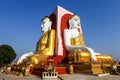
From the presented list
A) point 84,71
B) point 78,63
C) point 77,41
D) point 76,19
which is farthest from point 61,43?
point 84,71

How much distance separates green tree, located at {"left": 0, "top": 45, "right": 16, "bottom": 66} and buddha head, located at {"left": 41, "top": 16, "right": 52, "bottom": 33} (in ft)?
30.7

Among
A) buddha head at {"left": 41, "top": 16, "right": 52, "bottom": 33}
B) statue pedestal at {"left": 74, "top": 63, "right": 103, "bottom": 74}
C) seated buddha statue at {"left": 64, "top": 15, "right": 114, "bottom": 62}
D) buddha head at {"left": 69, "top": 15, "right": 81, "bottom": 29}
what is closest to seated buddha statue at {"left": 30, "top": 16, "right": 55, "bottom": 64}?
buddha head at {"left": 41, "top": 16, "right": 52, "bottom": 33}

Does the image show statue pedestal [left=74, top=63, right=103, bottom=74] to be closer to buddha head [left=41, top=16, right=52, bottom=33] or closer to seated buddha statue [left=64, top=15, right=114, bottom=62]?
seated buddha statue [left=64, top=15, right=114, bottom=62]

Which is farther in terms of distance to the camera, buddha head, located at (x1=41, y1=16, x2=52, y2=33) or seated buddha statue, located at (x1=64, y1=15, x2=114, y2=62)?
buddha head, located at (x1=41, y1=16, x2=52, y2=33)

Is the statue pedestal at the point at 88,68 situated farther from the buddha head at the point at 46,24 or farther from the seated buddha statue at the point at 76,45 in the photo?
the buddha head at the point at 46,24

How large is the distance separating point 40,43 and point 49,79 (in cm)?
592

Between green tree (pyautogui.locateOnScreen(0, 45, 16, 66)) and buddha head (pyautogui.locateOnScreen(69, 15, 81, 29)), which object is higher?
buddha head (pyautogui.locateOnScreen(69, 15, 81, 29))

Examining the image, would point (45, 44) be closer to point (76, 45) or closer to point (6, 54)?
point (76, 45)

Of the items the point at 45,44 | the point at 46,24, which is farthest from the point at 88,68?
the point at 46,24

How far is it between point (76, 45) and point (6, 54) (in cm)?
1173

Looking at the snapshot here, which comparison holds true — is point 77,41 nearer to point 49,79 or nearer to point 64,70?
point 64,70

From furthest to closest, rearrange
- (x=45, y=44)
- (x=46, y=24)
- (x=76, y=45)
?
(x=46, y=24) → (x=45, y=44) → (x=76, y=45)

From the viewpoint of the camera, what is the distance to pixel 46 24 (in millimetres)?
14625

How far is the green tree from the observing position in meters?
22.0
